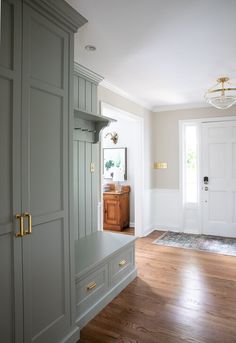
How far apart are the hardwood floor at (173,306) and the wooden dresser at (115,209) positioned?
Result: 178 centimetres

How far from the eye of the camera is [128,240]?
3182mm

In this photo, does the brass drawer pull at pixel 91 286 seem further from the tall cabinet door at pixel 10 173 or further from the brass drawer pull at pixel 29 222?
the brass drawer pull at pixel 29 222

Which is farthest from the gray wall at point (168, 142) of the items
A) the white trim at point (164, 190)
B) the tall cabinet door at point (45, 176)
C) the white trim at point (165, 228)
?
the tall cabinet door at point (45, 176)

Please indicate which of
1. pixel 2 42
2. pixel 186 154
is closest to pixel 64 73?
pixel 2 42

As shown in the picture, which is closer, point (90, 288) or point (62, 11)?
point (62, 11)

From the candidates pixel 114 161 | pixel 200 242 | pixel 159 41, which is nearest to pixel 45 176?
pixel 159 41

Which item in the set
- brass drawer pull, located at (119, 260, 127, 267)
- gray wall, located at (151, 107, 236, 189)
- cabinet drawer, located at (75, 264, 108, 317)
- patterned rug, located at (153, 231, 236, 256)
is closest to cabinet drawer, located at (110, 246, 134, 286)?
brass drawer pull, located at (119, 260, 127, 267)

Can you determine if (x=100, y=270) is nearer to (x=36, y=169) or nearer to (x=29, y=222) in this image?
(x=29, y=222)

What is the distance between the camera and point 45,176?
1835mm

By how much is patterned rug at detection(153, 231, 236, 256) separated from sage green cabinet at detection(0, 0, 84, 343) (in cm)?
286

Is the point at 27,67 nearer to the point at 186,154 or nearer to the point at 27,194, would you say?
the point at 27,194

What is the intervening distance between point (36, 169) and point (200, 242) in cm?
382

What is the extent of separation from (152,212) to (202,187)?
1145 mm

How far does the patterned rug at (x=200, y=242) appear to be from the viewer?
434 cm
